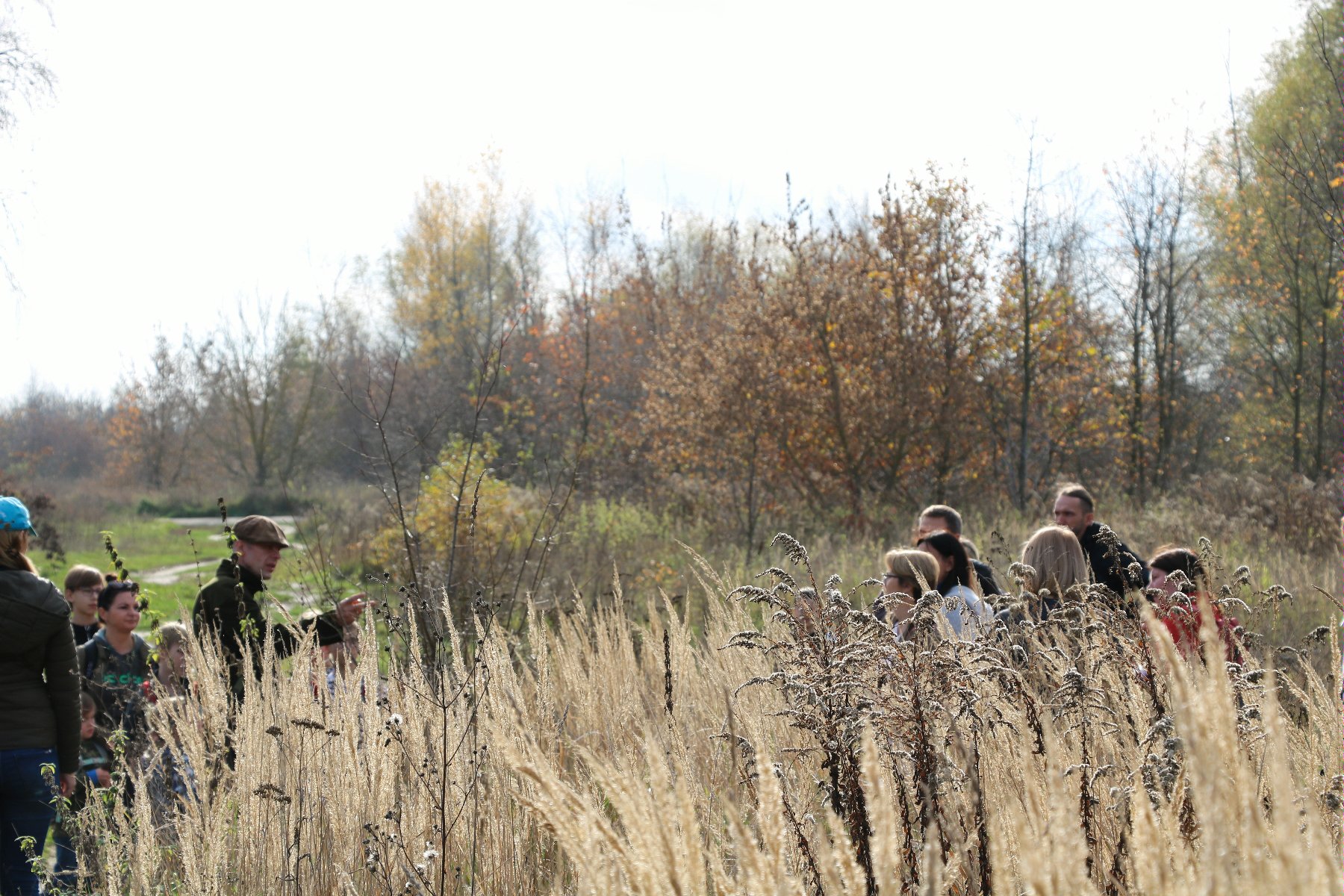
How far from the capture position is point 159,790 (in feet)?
14.7

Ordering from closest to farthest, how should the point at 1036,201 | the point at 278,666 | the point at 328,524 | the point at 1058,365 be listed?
the point at 278,666 → the point at 1036,201 → the point at 1058,365 → the point at 328,524

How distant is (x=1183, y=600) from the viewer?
10.2ft

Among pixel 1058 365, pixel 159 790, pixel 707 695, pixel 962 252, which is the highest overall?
pixel 962 252

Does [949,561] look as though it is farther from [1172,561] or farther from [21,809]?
[21,809]

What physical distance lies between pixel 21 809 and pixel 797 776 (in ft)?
10.4

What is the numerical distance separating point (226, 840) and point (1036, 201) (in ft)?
43.4

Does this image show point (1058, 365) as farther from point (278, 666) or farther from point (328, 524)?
point (278, 666)

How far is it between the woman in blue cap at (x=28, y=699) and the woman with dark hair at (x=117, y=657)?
824 millimetres

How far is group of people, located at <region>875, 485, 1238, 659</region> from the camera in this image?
10.4ft

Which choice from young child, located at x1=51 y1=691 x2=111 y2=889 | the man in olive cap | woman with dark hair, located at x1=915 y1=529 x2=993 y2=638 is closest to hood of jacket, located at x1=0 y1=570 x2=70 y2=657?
young child, located at x1=51 y1=691 x2=111 y2=889

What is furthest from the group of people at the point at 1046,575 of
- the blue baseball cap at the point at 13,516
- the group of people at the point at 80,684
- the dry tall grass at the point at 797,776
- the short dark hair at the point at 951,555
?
the blue baseball cap at the point at 13,516

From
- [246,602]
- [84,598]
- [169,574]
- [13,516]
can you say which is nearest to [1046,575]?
[246,602]

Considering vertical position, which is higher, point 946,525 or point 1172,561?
point 946,525

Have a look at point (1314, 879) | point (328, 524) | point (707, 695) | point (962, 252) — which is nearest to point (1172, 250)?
point (962, 252)
